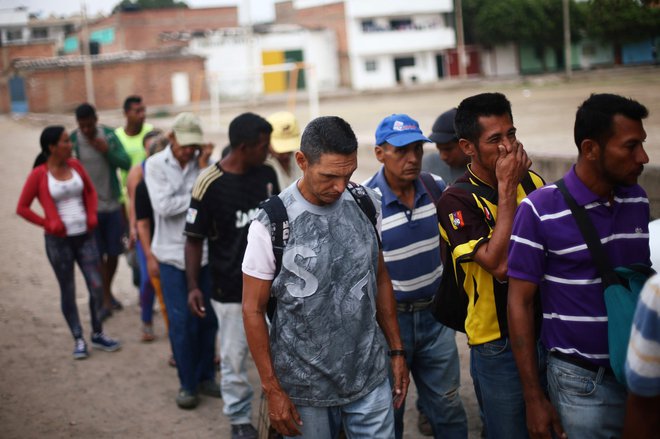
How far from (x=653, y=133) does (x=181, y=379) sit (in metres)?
11.2

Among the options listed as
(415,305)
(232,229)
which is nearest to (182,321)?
(232,229)

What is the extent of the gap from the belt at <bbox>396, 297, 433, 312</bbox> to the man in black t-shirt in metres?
1.31

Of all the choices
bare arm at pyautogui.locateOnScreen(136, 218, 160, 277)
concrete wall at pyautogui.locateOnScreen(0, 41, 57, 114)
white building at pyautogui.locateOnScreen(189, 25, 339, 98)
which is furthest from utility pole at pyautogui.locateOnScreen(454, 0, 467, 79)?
bare arm at pyautogui.locateOnScreen(136, 218, 160, 277)

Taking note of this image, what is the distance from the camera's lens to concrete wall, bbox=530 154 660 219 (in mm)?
6836

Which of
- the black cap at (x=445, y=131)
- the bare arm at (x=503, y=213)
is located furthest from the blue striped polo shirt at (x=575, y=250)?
the black cap at (x=445, y=131)

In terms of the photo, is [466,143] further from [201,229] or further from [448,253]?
[201,229]

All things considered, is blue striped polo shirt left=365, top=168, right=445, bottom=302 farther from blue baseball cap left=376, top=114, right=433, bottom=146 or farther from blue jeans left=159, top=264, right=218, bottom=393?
blue jeans left=159, top=264, right=218, bottom=393

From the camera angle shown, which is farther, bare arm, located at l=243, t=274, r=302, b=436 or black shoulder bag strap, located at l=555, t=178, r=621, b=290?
bare arm, located at l=243, t=274, r=302, b=436

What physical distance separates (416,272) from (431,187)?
537 millimetres

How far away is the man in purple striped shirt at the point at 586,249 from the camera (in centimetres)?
281

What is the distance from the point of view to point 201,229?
5.04 metres

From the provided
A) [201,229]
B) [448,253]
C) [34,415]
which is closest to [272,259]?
[448,253]

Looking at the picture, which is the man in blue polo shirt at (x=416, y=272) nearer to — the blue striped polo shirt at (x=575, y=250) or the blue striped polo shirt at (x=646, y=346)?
the blue striped polo shirt at (x=575, y=250)

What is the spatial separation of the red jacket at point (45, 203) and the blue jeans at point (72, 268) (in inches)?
4.5
